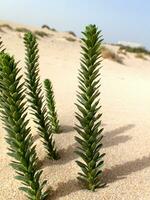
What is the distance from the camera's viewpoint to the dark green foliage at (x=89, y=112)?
148 inches

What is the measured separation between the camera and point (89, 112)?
3.91 m

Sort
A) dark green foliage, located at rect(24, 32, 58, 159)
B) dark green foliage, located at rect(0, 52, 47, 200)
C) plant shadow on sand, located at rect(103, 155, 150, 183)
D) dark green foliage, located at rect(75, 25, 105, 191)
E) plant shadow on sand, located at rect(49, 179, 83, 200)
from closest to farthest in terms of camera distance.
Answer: dark green foliage, located at rect(0, 52, 47, 200) → dark green foliage, located at rect(75, 25, 105, 191) → plant shadow on sand, located at rect(49, 179, 83, 200) → plant shadow on sand, located at rect(103, 155, 150, 183) → dark green foliage, located at rect(24, 32, 58, 159)

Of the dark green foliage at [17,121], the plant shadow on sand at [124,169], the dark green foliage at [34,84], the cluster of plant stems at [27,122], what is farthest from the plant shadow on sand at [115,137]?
the dark green foliage at [17,121]

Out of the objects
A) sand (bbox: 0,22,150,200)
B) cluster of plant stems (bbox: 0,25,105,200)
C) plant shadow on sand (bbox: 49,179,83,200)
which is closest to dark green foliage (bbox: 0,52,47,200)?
cluster of plant stems (bbox: 0,25,105,200)

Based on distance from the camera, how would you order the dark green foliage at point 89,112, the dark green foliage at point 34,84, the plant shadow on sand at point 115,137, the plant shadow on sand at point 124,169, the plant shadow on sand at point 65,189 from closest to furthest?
the dark green foliage at point 89,112 → the plant shadow on sand at point 65,189 → the plant shadow on sand at point 124,169 → the dark green foliage at point 34,84 → the plant shadow on sand at point 115,137

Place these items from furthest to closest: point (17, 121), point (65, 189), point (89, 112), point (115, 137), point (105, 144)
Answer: point (115, 137)
point (105, 144)
point (65, 189)
point (89, 112)
point (17, 121)

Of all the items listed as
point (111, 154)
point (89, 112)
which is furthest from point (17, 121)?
point (111, 154)

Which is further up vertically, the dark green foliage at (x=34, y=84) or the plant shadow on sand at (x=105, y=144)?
the dark green foliage at (x=34, y=84)

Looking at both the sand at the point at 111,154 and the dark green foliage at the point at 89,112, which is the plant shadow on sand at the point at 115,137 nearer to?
the sand at the point at 111,154

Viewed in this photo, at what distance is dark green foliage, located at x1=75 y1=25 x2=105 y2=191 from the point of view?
376 centimetres

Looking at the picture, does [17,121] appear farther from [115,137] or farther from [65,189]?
[115,137]

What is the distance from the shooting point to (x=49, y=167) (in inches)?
172

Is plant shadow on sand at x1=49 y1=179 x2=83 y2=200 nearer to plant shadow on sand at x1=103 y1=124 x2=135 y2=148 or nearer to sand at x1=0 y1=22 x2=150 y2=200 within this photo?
sand at x1=0 y1=22 x2=150 y2=200

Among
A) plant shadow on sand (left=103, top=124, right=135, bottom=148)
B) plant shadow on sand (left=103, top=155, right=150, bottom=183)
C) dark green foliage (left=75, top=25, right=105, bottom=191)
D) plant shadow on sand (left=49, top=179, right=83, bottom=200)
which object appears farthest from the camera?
plant shadow on sand (left=103, top=124, right=135, bottom=148)
